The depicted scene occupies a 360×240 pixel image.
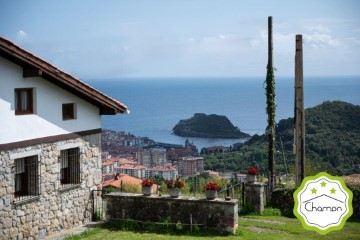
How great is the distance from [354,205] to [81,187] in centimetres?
796

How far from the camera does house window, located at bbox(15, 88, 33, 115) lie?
12219 millimetres

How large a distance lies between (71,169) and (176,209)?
3.17 metres

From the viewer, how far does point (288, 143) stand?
29.8m

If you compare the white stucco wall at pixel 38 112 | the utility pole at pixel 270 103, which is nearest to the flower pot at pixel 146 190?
the white stucco wall at pixel 38 112

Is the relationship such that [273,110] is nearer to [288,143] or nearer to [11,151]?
[11,151]

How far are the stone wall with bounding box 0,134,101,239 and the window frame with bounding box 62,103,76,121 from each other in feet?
2.09

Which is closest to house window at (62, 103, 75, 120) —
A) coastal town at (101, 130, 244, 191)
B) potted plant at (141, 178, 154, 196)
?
potted plant at (141, 178, 154, 196)

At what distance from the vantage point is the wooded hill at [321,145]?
27.4 meters

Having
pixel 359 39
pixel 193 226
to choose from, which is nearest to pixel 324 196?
pixel 193 226

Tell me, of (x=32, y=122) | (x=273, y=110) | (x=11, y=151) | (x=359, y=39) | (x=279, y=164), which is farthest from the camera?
(x=359, y=39)

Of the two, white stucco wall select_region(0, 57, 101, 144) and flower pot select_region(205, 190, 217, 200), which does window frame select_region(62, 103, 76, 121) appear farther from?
flower pot select_region(205, 190, 217, 200)

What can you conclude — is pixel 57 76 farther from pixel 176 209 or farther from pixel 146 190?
pixel 176 209

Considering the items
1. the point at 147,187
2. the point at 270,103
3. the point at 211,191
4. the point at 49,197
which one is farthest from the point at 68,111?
the point at 270,103

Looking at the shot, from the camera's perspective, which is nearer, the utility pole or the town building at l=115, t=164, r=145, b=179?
the utility pole
